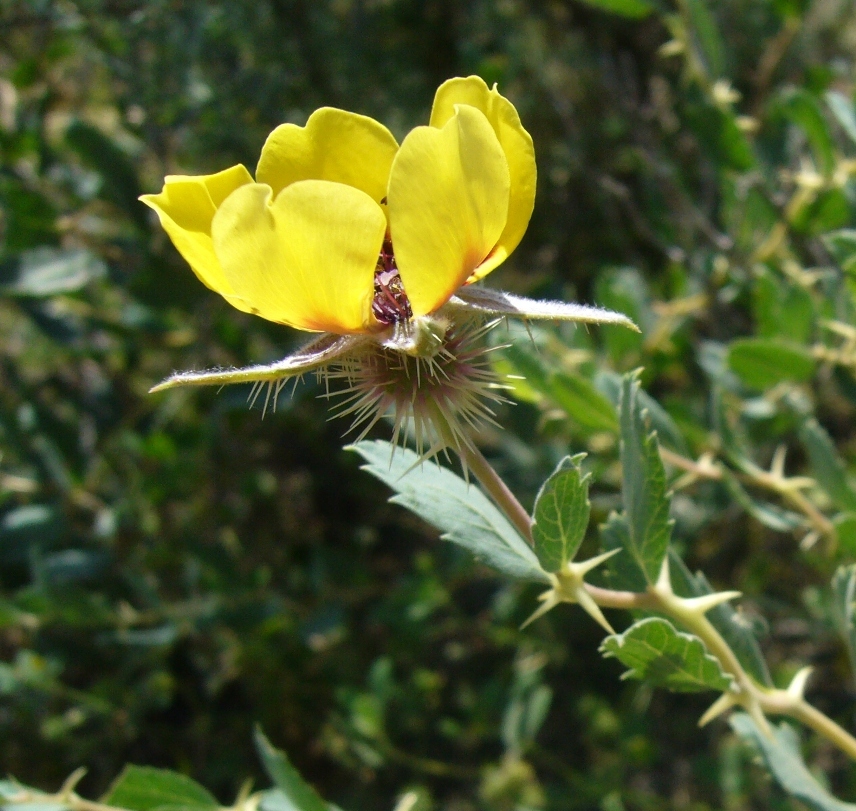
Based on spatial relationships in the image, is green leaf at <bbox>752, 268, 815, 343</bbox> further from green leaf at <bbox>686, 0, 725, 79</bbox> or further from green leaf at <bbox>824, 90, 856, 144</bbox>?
green leaf at <bbox>686, 0, 725, 79</bbox>

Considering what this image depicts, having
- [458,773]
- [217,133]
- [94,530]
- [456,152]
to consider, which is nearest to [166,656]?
[94,530]

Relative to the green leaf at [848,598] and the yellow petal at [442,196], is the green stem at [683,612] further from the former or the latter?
the yellow petal at [442,196]

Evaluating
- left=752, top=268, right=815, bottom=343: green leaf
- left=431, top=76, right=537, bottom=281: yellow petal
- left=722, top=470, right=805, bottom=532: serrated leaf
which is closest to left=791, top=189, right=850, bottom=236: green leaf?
left=752, top=268, right=815, bottom=343: green leaf

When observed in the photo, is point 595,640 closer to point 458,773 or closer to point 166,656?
point 458,773

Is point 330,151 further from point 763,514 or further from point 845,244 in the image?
point 763,514

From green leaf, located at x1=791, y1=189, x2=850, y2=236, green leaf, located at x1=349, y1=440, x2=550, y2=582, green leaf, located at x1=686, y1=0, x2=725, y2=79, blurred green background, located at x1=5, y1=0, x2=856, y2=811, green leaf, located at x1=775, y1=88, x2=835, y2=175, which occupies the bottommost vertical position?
blurred green background, located at x1=5, y1=0, x2=856, y2=811

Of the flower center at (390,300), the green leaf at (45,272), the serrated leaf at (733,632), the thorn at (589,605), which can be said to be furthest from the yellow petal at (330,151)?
the green leaf at (45,272)
